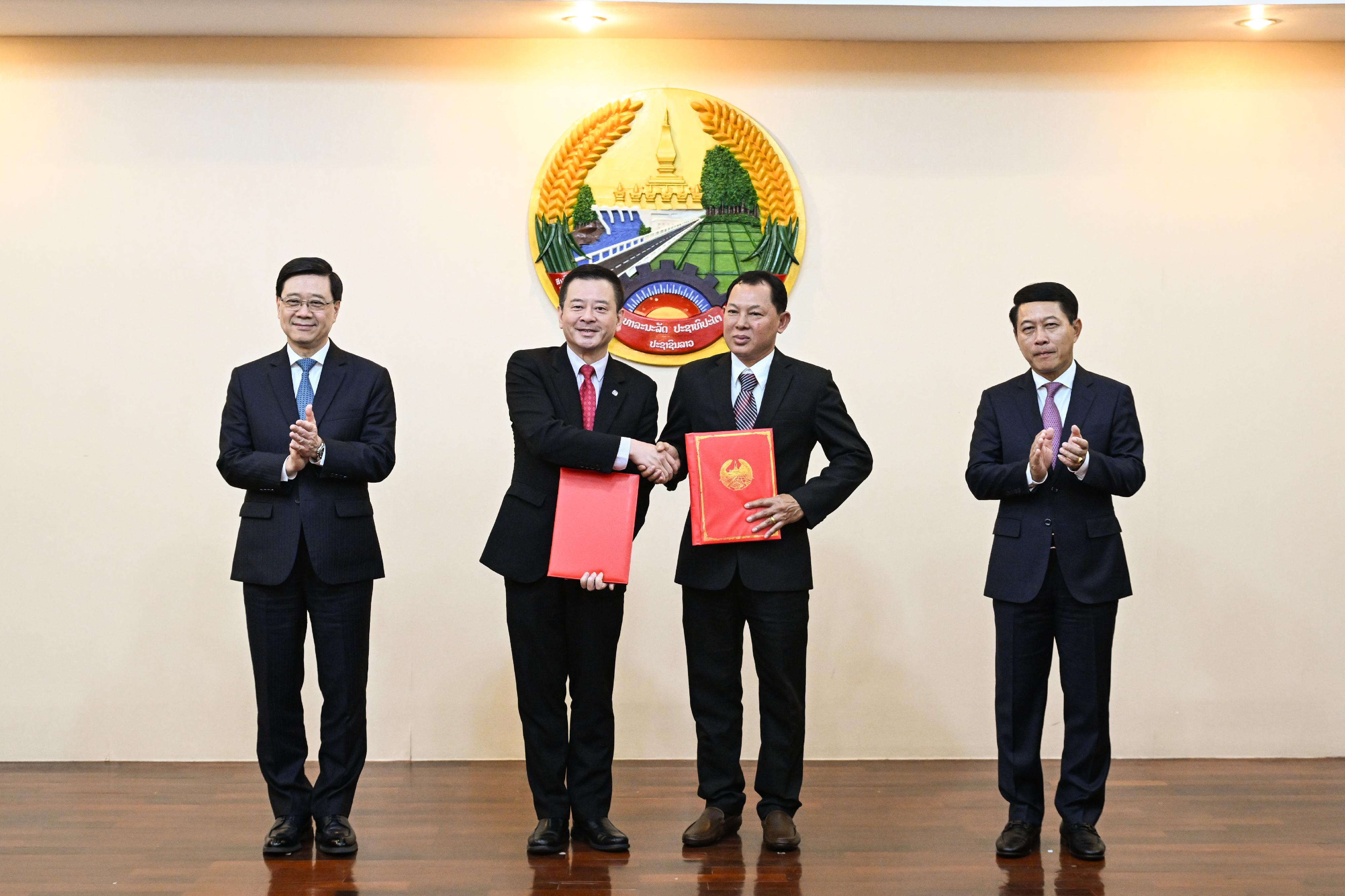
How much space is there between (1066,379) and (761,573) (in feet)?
3.50

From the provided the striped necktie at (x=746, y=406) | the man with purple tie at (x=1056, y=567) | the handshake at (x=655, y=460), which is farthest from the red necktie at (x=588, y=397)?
the man with purple tie at (x=1056, y=567)

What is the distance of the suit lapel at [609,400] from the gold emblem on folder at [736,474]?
365 mm

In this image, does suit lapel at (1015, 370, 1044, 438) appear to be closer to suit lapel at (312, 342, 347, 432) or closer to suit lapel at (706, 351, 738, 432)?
suit lapel at (706, 351, 738, 432)

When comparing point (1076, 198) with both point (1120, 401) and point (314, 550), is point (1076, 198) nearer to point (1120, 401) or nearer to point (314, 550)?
point (1120, 401)

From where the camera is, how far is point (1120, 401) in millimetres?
3438

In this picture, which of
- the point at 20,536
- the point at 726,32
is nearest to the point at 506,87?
the point at 726,32

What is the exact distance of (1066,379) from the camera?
3.47m

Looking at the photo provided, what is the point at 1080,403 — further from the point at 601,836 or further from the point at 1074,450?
the point at 601,836

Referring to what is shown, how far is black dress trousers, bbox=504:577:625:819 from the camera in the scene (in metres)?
3.39

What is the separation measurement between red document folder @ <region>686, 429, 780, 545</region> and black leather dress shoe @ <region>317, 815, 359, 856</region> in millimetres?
1313

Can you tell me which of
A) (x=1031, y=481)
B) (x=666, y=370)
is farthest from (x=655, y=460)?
(x=666, y=370)

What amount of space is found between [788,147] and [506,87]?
1.13 meters

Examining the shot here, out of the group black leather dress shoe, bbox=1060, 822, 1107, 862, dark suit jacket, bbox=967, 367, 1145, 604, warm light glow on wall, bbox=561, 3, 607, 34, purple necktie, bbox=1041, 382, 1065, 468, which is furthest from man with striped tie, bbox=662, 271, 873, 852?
warm light glow on wall, bbox=561, 3, 607, 34

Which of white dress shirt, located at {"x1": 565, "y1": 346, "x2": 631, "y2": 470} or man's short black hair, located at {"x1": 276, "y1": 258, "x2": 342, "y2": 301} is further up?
man's short black hair, located at {"x1": 276, "y1": 258, "x2": 342, "y2": 301}
